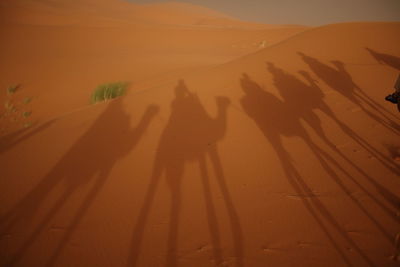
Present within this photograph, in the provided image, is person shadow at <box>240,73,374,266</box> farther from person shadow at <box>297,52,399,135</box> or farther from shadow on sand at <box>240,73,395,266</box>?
person shadow at <box>297,52,399,135</box>

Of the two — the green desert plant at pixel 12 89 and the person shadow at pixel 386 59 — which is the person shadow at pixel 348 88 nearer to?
the person shadow at pixel 386 59

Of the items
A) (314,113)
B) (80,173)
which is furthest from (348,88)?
(80,173)

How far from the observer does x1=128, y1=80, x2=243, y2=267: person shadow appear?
2441 millimetres

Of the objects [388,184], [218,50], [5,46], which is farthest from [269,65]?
[5,46]

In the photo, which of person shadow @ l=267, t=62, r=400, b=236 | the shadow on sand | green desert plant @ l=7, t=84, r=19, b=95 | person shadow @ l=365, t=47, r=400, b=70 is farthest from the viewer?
green desert plant @ l=7, t=84, r=19, b=95

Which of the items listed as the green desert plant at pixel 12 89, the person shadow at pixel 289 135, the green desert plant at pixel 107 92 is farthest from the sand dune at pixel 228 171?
the green desert plant at pixel 12 89

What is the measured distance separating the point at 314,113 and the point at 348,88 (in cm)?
162

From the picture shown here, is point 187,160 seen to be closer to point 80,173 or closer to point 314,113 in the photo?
point 80,173

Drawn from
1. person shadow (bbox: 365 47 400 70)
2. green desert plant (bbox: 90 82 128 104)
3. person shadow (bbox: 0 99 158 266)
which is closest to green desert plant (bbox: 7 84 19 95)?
green desert plant (bbox: 90 82 128 104)

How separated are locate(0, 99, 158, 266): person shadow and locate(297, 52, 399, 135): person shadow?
4488 millimetres

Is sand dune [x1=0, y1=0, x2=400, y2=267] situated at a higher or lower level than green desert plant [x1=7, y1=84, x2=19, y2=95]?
lower

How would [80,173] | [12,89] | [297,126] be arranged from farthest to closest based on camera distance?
[12,89], [297,126], [80,173]

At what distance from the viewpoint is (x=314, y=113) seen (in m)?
4.65

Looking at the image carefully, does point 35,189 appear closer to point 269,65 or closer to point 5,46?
point 269,65
